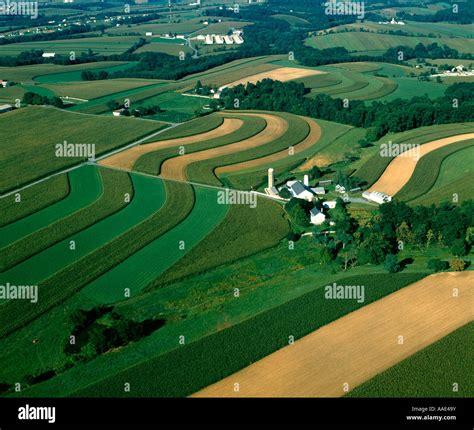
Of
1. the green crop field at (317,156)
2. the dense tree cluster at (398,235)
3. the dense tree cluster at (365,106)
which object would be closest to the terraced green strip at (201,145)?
the dense tree cluster at (365,106)

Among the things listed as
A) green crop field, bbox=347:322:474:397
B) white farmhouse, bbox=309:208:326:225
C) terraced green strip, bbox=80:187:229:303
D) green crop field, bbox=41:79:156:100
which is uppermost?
green crop field, bbox=41:79:156:100

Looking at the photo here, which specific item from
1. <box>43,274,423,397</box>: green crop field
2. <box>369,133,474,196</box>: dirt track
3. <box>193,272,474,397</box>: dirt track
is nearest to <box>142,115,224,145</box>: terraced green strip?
<box>369,133,474,196</box>: dirt track

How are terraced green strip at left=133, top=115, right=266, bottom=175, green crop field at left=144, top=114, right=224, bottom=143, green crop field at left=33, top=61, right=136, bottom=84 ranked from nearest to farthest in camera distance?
1. terraced green strip at left=133, top=115, right=266, bottom=175
2. green crop field at left=144, top=114, right=224, bottom=143
3. green crop field at left=33, top=61, right=136, bottom=84

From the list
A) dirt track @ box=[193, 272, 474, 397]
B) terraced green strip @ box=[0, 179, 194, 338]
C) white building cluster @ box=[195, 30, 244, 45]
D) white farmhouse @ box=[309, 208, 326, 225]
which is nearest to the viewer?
dirt track @ box=[193, 272, 474, 397]

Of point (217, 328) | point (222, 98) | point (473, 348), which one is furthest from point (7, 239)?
point (222, 98)

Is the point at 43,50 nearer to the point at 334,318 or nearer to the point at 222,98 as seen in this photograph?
the point at 222,98

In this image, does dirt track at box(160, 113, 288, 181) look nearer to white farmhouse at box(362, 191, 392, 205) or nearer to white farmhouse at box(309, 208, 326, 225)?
white farmhouse at box(309, 208, 326, 225)

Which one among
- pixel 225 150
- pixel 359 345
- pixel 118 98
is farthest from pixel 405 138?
A: pixel 118 98
